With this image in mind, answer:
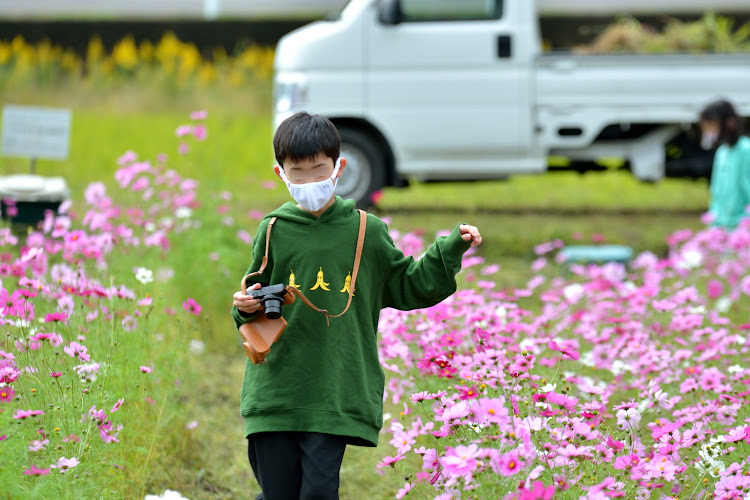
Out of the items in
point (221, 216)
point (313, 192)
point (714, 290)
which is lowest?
point (714, 290)

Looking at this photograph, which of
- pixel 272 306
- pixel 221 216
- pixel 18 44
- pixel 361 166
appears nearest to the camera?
pixel 272 306

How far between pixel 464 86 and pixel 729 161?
2.41 m

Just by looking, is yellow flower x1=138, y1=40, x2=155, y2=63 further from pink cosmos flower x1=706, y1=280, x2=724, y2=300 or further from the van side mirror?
pink cosmos flower x1=706, y1=280, x2=724, y2=300

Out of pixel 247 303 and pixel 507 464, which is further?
pixel 247 303

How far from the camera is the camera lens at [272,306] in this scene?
7.93 feet

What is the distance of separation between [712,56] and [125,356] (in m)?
6.50

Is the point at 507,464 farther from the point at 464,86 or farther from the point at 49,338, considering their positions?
the point at 464,86

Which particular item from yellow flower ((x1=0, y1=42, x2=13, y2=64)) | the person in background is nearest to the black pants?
the person in background

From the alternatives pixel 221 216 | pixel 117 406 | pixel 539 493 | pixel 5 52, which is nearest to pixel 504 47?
pixel 221 216

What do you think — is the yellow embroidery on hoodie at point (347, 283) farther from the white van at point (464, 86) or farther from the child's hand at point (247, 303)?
the white van at point (464, 86)

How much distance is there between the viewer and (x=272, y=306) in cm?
242

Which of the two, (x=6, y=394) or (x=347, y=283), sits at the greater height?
(x=347, y=283)

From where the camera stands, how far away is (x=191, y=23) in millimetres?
18906

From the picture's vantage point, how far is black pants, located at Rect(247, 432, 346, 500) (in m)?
2.54
